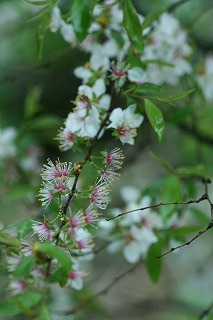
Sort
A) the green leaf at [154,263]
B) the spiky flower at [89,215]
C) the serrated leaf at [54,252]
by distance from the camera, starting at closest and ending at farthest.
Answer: the serrated leaf at [54,252]
the spiky flower at [89,215]
the green leaf at [154,263]

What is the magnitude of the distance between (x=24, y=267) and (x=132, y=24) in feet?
1.57

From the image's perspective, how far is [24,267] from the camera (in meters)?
0.88

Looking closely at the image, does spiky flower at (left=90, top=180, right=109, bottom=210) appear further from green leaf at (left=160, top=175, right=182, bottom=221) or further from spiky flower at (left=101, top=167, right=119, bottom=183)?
green leaf at (left=160, top=175, right=182, bottom=221)

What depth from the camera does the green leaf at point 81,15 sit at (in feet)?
3.07

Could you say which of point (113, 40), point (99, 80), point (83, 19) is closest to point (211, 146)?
point (113, 40)

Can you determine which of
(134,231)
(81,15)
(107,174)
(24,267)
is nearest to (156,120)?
(107,174)

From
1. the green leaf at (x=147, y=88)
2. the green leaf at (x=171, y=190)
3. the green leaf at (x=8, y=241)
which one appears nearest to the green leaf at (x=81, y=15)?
the green leaf at (x=147, y=88)

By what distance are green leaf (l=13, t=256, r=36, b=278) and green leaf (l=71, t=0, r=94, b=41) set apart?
15.9 inches

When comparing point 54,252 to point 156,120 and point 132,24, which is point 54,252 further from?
point 132,24

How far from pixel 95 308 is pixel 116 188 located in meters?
0.98

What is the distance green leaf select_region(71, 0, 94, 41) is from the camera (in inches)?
36.9

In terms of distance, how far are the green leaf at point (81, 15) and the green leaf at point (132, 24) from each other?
69 mm

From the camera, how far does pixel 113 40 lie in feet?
4.18

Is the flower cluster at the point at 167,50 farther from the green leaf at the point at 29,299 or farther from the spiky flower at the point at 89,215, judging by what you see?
the green leaf at the point at 29,299
